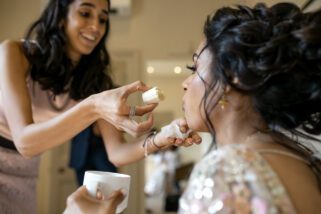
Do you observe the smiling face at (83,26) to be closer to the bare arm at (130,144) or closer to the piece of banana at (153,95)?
the bare arm at (130,144)

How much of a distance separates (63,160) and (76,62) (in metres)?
2.05

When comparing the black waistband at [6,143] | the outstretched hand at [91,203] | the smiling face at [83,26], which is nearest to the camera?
the outstretched hand at [91,203]

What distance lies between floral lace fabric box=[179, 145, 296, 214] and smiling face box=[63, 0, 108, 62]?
75 centimetres

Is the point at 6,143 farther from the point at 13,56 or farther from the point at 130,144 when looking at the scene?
the point at 130,144

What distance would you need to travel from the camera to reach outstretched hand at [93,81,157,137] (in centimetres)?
84

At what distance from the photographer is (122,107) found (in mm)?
837

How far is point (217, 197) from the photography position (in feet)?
1.81

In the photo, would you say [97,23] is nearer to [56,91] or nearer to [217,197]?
[56,91]

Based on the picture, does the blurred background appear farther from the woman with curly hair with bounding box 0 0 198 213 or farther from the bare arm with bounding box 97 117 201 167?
the bare arm with bounding box 97 117 201 167

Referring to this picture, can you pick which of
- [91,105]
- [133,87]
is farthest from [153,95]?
[91,105]

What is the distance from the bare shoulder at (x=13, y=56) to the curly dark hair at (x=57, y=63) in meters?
0.04

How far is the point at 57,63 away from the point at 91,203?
2.06 ft

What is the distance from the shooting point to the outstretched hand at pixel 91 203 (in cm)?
66

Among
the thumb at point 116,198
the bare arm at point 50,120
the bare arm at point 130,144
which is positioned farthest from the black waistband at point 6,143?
the thumb at point 116,198
